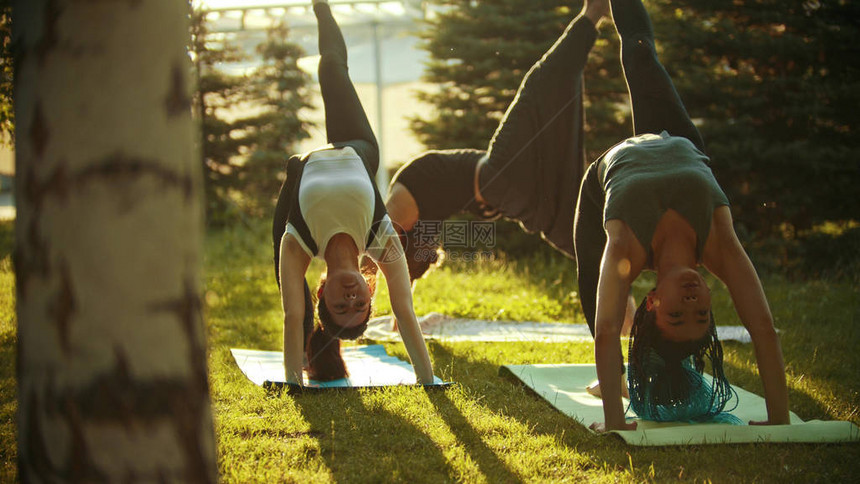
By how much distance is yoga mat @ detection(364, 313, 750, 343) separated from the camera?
15.4 feet

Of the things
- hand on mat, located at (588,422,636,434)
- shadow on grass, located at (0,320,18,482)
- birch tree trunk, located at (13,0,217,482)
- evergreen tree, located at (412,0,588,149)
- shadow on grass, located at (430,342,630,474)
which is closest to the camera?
birch tree trunk, located at (13,0,217,482)

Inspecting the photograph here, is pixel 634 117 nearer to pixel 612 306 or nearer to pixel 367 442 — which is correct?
pixel 612 306

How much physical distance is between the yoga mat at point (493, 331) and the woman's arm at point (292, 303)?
1.25 metres

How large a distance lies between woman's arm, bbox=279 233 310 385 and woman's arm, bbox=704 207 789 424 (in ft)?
5.97

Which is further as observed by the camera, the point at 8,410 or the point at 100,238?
the point at 8,410

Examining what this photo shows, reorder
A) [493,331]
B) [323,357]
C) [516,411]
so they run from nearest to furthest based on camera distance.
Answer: [516,411], [323,357], [493,331]

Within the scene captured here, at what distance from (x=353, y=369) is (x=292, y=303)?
2.82 feet

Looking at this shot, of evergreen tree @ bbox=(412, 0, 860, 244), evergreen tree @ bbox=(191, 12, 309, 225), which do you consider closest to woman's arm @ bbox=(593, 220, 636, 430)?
evergreen tree @ bbox=(412, 0, 860, 244)

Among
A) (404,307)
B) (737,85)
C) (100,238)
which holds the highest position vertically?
(100,238)

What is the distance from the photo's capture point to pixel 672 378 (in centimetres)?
297

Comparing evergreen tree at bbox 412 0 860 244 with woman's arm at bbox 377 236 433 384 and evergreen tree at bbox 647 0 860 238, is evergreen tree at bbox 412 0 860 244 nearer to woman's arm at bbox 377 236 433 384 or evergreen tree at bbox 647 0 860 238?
evergreen tree at bbox 647 0 860 238

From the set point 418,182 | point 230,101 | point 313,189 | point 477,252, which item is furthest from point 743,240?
point 230,101

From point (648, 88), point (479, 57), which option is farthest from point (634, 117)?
point (479, 57)

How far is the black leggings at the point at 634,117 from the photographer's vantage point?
3.23 metres
